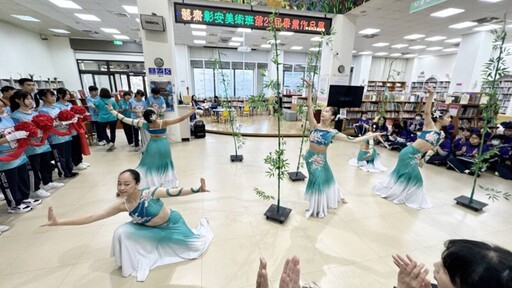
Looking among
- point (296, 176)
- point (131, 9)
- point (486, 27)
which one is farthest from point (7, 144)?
point (486, 27)

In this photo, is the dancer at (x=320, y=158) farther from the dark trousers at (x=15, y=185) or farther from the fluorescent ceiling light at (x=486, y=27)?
the fluorescent ceiling light at (x=486, y=27)

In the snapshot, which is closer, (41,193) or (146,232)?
(146,232)

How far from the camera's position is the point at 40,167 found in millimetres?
3410

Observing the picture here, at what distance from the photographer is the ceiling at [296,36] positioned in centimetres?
560

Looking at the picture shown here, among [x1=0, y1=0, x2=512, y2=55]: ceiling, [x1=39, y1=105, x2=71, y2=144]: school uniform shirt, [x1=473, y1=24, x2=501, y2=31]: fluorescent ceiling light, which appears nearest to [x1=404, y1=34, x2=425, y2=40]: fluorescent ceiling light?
[x1=0, y1=0, x2=512, y2=55]: ceiling

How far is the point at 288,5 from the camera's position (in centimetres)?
561

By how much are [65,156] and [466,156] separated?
8237 mm

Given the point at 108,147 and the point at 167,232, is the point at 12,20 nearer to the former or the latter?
A: the point at 108,147

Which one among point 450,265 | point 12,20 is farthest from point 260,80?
point 450,265

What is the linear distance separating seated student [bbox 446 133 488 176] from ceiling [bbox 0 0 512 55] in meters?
3.41

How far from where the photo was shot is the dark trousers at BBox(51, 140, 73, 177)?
3784mm

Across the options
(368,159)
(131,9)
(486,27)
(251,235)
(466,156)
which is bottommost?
(251,235)

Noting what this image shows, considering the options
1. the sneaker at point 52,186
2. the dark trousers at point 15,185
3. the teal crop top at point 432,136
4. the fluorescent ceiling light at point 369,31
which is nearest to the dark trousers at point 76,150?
the sneaker at point 52,186

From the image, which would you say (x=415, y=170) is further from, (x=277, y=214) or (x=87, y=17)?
(x=87, y=17)
